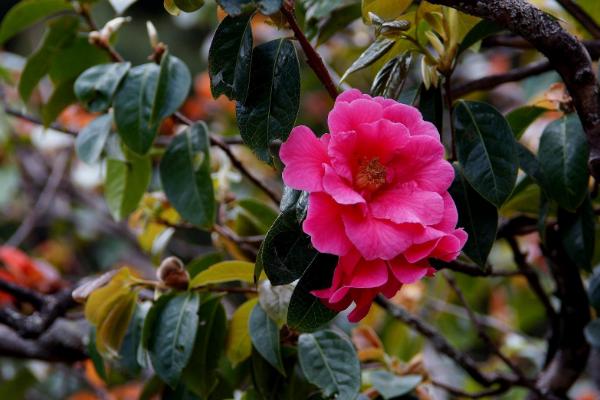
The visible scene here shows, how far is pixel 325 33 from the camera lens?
1076 mm

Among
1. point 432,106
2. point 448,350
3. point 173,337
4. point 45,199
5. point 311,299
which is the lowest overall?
point 45,199

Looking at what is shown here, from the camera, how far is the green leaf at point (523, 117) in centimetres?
91

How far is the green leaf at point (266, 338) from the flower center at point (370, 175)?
28 centimetres

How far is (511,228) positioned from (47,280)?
99 cm

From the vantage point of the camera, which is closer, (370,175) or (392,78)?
(370,175)

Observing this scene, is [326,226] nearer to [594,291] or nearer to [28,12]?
[594,291]

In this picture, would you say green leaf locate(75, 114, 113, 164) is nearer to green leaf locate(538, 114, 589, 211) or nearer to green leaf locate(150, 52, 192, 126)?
green leaf locate(150, 52, 192, 126)

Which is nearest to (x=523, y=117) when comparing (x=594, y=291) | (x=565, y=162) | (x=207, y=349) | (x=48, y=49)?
(x=565, y=162)

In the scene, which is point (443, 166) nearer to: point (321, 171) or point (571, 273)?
point (321, 171)

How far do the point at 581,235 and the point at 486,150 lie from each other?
20 centimetres

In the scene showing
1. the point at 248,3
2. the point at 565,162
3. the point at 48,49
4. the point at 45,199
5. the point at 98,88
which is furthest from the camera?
the point at 45,199

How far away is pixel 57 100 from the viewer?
3.68 ft

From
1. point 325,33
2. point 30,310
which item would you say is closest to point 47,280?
point 30,310

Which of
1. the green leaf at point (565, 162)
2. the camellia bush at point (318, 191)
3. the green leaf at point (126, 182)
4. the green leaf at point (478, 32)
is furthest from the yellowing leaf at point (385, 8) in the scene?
the green leaf at point (126, 182)
